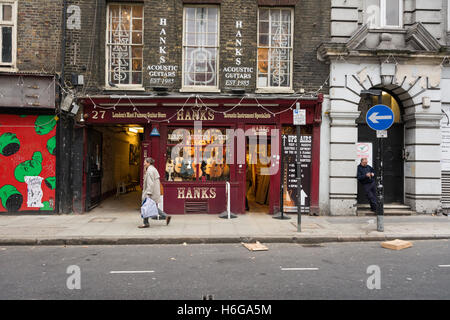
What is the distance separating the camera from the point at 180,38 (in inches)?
477

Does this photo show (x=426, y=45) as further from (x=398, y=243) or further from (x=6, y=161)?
(x=6, y=161)

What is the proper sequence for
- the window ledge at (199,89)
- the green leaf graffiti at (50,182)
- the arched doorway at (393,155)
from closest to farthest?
the green leaf graffiti at (50,182) → the window ledge at (199,89) → the arched doorway at (393,155)

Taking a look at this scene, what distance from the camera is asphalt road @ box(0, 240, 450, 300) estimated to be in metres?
5.08

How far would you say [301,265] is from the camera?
263 inches

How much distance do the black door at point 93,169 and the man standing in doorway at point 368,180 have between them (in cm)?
958

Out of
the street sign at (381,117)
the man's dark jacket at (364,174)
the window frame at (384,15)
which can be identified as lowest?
the man's dark jacket at (364,174)

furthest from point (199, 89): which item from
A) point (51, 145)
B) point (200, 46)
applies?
point (51, 145)

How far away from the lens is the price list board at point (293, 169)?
40.1 feet

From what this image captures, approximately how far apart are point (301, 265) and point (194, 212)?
598 centimetres

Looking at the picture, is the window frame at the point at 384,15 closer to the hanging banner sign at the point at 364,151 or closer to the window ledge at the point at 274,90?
the window ledge at the point at 274,90

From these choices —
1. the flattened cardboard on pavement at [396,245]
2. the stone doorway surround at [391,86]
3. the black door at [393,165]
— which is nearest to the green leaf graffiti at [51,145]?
the stone doorway surround at [391,86]

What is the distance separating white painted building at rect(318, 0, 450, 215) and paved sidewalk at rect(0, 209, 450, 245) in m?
1.17

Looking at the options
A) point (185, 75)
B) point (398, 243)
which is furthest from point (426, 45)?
point (185, 75)

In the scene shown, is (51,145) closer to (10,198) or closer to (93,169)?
(93,169)
